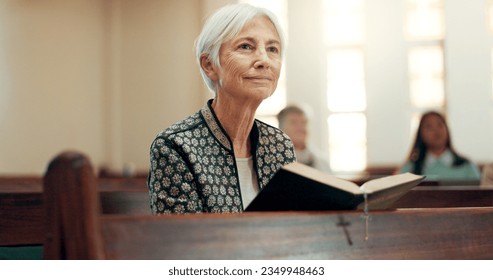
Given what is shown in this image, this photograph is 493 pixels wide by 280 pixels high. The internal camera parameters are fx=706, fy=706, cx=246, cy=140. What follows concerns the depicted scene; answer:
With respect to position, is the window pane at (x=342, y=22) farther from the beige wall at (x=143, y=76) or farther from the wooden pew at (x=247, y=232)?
the wooden pew at (x=247, y=232)

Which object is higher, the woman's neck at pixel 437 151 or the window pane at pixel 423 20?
the window pane at pixel 423 20

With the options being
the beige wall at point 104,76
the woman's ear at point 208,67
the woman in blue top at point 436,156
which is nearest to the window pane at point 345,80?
the beige wall at point 104,76

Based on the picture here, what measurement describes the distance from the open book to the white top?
0.49 metres

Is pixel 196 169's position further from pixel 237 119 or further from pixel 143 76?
pixel 143 76

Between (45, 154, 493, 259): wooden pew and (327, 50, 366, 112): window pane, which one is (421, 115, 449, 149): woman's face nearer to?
(327, 50, 366, 112): window pane

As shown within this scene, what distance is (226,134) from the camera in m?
2.09

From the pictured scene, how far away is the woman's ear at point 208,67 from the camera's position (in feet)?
6.97

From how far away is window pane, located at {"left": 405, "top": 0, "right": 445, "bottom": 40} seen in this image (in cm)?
947

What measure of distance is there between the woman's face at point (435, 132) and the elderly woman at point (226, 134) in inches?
146

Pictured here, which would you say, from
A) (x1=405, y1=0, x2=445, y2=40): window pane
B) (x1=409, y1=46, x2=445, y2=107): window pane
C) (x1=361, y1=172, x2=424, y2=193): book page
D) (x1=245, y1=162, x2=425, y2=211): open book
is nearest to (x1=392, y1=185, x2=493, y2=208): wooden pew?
(x1=361, y1=172, x2=424, y2=193): book page

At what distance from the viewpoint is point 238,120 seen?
209cm

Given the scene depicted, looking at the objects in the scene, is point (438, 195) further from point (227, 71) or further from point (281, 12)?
point (281, 12)

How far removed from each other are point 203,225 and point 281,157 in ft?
3.17

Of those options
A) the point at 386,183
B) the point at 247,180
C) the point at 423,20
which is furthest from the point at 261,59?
the point at 423,20
